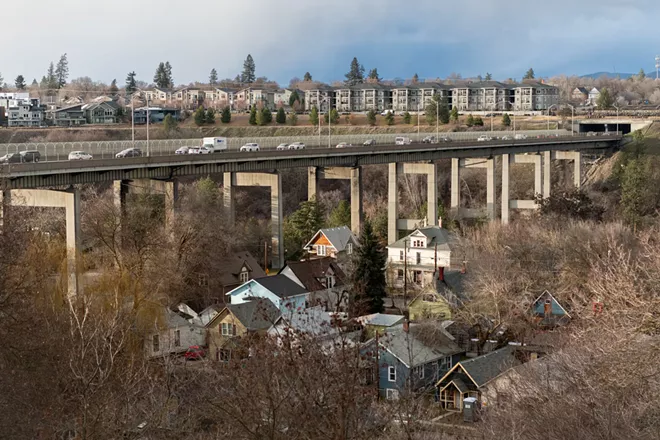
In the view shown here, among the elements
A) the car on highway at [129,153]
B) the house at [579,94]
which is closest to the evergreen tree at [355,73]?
the house at [579,94]

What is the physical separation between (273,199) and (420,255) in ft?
25.8

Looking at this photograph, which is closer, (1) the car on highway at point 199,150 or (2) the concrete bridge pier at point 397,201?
(1) the car on highway at point 199,150

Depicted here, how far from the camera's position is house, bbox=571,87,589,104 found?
566ft

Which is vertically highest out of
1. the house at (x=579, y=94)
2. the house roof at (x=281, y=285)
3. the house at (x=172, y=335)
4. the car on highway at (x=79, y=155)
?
the house at (x=579, y=94)

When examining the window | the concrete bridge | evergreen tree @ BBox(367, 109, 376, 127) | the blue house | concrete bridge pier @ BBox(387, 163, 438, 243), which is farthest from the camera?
evergreen tree @ BBox(367, 109, 376, 127)

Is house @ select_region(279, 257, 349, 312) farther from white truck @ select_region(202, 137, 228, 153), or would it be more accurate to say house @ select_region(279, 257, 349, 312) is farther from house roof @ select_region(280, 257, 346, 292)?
white truck @ select_region(202, 137, 228, 153)

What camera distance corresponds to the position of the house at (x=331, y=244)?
5284 cm

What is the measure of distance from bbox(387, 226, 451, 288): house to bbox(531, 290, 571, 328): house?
10993mm

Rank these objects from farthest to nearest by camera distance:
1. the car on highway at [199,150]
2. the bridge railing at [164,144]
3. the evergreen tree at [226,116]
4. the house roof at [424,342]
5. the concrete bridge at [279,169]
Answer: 1. the evergreen tree at [226,116]
2. the car on highway at [199,150]
3. the bridge railing at [164,144]
4. the concrete bridge at [279,169]
5. the house roof at [424,342]

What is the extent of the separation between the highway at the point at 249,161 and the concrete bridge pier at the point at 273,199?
563mm

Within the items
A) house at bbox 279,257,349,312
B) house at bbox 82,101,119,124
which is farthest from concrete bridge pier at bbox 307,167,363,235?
house at bbox 82,101,119,124

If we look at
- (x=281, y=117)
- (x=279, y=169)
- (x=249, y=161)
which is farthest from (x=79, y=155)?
(x=281, y=117)

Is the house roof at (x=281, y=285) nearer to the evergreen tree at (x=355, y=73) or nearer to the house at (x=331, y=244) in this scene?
the house at (x=331, y=244)

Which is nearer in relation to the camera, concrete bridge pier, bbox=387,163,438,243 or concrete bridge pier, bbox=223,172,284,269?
concrete bridge pier, bbox=223,172,284,269
